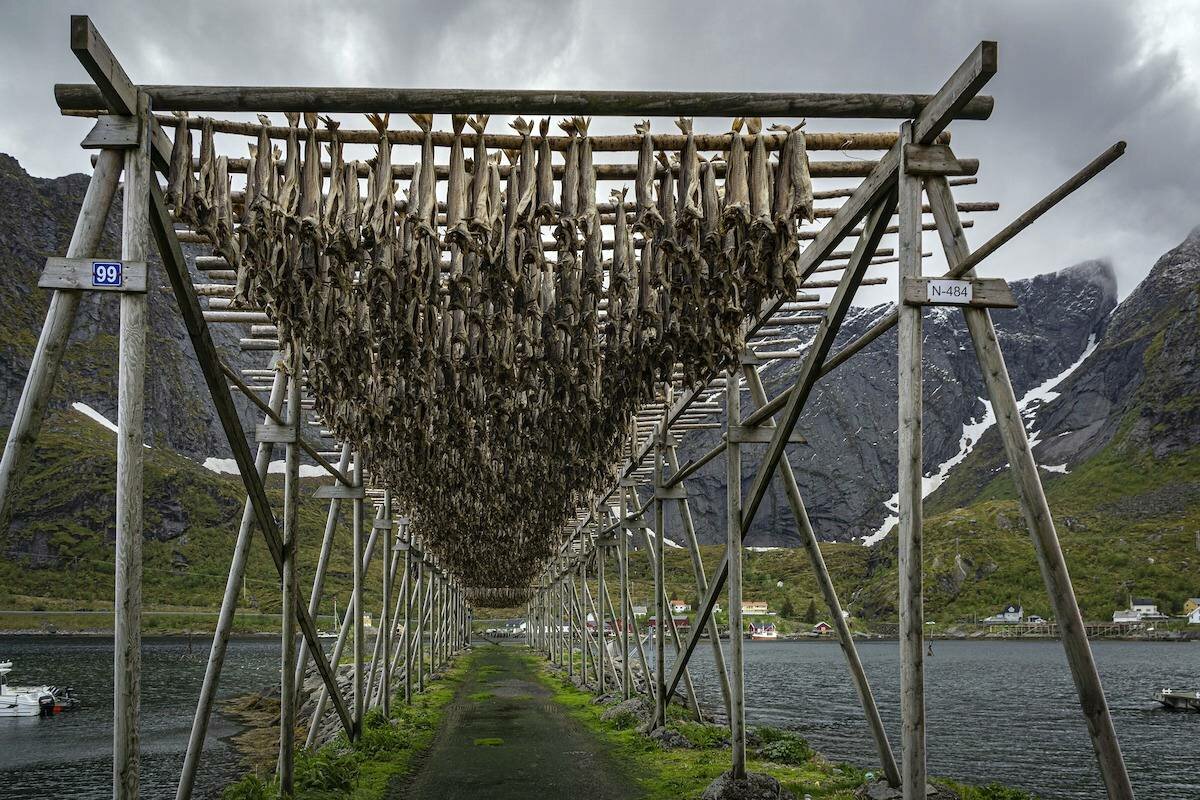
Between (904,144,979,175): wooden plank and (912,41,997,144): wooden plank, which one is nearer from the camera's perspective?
(912,41,997,144): wooden plank

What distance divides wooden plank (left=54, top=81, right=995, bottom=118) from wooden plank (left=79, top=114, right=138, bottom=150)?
15.6 inches

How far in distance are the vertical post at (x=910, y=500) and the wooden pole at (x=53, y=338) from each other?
5.88 m

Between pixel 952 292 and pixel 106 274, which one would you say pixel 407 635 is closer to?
pixel 106 274

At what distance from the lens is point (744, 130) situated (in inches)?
321

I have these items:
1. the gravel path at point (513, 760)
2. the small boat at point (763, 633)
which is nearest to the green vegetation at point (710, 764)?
the gravel path at point (513, 760)

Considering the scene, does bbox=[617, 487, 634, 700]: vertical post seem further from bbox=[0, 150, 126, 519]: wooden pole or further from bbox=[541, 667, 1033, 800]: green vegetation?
bbox=[0, 150, 126, 519]: wooden pole

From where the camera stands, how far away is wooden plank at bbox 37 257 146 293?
666 cm

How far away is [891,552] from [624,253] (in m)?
195

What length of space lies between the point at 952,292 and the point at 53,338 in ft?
21.1

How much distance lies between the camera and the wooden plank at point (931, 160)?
729 cm

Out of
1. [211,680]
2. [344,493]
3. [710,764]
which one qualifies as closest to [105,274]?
[211,680]

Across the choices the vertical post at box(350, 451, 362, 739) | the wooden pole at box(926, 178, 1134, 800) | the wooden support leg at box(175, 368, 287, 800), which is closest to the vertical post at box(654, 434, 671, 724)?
the vertical post at box(350, 451, 362, 739)

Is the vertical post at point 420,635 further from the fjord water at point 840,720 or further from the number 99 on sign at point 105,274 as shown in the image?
the number 99 on sign at point 105,274

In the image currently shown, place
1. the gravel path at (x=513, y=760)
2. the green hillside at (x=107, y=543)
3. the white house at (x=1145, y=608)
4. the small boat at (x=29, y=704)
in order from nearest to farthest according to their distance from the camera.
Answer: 1. the gravel path at (x=513, y=760)
2. the small boat at (x=29, y=704)
3. the green hillside at (x=107, y=543)
4. the white house at (x=1145, y=608)
